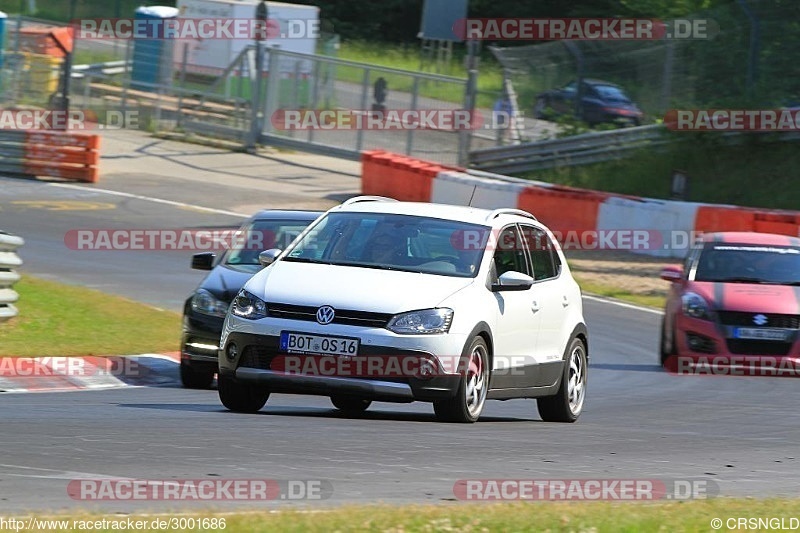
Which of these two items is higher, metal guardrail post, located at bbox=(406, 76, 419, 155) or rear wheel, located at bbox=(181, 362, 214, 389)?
metal guardrail post, located at bbox=(406, 76, 419, 155)

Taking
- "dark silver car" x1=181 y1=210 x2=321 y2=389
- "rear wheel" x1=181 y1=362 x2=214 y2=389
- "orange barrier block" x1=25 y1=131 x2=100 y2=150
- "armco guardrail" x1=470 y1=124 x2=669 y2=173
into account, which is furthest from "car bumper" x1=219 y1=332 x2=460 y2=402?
"armco guardrail" x1=470 y1=124 x2=669 y2=173

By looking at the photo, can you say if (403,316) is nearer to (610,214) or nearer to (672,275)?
(672,275)

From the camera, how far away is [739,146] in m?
31.2

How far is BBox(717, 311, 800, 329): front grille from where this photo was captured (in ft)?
52.5

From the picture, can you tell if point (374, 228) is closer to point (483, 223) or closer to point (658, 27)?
point (483, 223)

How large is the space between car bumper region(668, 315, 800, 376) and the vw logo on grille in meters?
7.42

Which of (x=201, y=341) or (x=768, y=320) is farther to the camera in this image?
(x=768, y=320)

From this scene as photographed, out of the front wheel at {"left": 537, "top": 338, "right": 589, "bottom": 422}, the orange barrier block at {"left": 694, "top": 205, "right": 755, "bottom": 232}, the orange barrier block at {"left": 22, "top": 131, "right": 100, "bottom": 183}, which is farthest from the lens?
the orange barrier block at {"left": 22, "top": 131, "right": 100, "bottom": 183}

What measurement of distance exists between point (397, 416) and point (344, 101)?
2483cm

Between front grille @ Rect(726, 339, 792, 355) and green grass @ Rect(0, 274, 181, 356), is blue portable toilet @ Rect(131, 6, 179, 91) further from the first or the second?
front grille @ Rect(726, 339, 792, 355)

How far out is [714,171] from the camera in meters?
31.2

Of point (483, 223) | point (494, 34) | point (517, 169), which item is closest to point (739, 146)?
point (517, 169)

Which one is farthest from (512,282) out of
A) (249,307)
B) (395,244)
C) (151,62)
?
(151,62)

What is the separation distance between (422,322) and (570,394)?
2.54 meters
